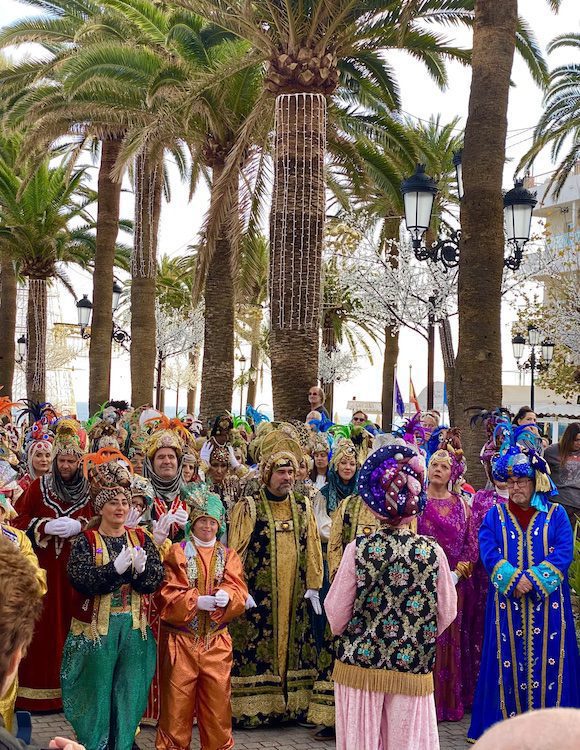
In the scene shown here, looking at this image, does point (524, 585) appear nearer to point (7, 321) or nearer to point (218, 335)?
point (218, 335)

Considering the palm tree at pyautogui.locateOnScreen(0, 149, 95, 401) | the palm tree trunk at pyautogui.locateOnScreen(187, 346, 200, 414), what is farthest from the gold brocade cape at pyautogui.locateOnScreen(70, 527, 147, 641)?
the palm tree trunk at pyautogui.locateOnScreen(187, 346, 200, 414)

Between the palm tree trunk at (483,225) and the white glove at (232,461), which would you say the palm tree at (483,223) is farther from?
the white glove at (232,461)

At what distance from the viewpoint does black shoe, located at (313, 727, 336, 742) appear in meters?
6.70

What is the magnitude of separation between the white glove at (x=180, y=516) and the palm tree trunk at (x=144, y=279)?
1141 cm

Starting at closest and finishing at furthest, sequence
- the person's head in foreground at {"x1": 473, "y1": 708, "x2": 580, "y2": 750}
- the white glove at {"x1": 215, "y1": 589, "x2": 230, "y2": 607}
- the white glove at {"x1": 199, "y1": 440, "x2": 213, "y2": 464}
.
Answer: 1. the person's head in foreground at {"x1": 473, "y1": 708, "x2": 580, "y2": 750}
2. the white glove at {"x1": 215, "y1": 589, "x2": 230, "y2": 607}
3. the white glove at {"x1": 199, "y1": 440, "x2": 213, "y2": 464}

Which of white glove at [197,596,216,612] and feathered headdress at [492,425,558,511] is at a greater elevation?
feathered headdress at [492,425,558,511]

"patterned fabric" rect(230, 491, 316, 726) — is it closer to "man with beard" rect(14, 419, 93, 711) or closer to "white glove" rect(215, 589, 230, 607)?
"white glove" rect(215, 589, 230, 607)

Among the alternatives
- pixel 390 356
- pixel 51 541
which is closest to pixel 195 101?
pixel 51 541

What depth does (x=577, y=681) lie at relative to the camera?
246 inches

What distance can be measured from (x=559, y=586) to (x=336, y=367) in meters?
42.5

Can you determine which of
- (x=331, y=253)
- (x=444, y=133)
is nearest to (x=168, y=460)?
(x=331, y=253)

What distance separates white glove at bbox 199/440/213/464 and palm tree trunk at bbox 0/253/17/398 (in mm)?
17173

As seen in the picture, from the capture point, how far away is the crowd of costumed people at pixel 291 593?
4949mm

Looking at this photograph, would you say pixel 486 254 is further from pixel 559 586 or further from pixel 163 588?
pixel 163 588
